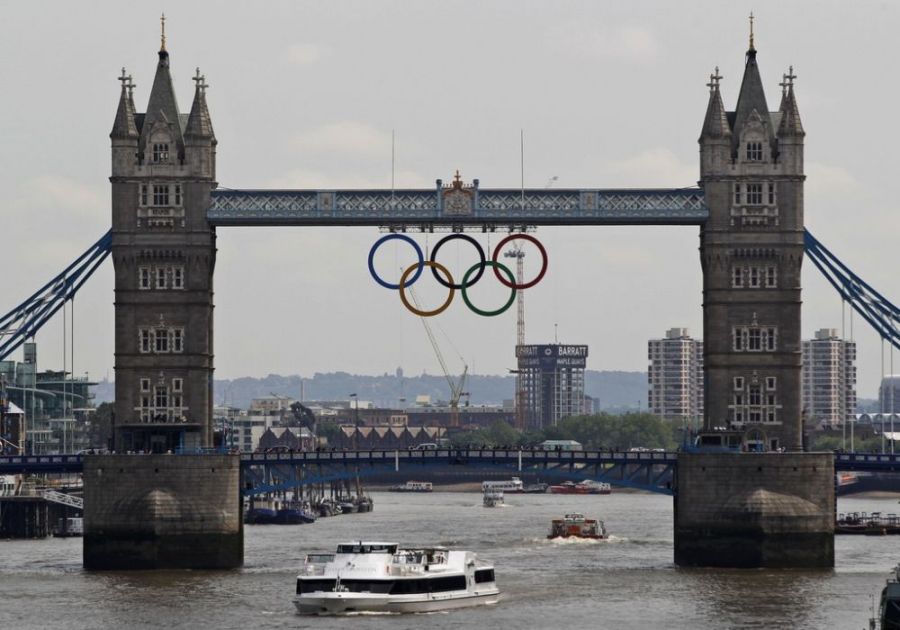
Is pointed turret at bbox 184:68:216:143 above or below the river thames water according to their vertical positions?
above

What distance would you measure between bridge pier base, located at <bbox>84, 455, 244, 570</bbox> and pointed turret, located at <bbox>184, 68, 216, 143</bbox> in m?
22.8

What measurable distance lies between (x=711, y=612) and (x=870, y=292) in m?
43.7

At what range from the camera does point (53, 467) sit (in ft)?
600

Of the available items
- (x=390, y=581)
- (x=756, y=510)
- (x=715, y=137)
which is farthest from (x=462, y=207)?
(x=390, y=581)

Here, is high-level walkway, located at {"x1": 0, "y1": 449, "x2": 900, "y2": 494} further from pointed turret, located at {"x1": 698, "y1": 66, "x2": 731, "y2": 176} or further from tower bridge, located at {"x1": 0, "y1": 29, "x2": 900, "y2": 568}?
pointed turret, located at {"x1": 698, "y1": 66, "x2": 731, "y2": 176}

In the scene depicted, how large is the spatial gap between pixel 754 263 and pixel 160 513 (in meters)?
45.0

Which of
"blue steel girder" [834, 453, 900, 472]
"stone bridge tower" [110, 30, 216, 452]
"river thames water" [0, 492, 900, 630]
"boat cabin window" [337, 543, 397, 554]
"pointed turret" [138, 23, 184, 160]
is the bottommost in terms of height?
"river thames water" [0, 492, 900, 630]

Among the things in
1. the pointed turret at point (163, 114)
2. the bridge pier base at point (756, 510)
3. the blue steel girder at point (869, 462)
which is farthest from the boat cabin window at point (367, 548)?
the blue steel girder at point (869, 462)

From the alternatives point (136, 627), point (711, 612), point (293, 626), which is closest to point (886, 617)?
point (711, 612)

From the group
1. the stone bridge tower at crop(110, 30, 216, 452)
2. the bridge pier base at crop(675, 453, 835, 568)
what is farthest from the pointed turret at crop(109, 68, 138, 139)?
the bridge pier base at crop(675, 453, 835, 568)

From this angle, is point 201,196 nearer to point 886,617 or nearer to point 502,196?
point 502,196

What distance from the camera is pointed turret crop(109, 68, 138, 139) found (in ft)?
578

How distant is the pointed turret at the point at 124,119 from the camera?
176m

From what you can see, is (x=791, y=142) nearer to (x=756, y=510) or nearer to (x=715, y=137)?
(x=715, y=137)
